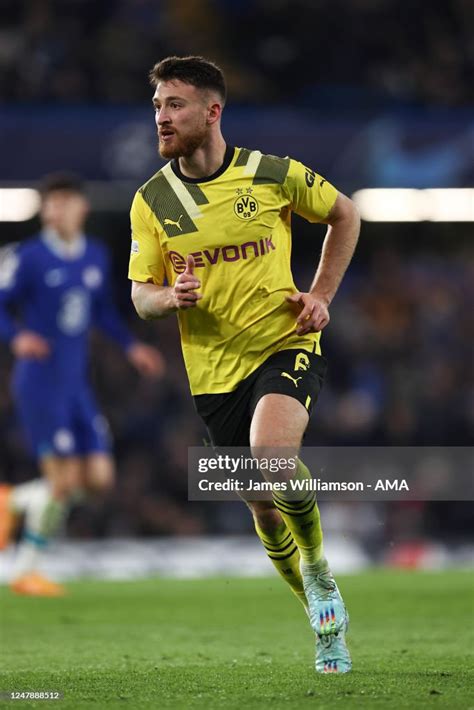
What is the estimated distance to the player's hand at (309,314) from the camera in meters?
4.96

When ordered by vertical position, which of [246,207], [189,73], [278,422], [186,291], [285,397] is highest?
[189,73]

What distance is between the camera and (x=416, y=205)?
553 inches

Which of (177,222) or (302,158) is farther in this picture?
(302,158)

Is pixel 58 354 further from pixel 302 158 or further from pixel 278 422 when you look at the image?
pixel 278 422

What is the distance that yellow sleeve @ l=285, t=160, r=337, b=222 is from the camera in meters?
5.20

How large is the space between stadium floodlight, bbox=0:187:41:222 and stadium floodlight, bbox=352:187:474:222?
3.25 meters

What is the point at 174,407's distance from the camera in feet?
44.6

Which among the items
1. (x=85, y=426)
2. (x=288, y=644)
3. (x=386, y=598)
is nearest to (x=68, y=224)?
(x=85, y=426)

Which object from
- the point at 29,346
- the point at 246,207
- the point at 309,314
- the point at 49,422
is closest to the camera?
the point at 309,314

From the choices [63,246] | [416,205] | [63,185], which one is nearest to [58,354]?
[63,246]

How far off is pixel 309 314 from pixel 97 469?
4.54 meters

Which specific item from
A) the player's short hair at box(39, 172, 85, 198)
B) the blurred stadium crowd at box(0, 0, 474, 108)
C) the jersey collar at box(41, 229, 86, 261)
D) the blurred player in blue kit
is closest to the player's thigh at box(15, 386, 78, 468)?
the blurred player in blue kit

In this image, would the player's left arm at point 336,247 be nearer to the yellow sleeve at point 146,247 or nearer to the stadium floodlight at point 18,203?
the yellow sleeve at point 146,247

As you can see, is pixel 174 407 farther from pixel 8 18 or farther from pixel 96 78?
pixel 8 18
